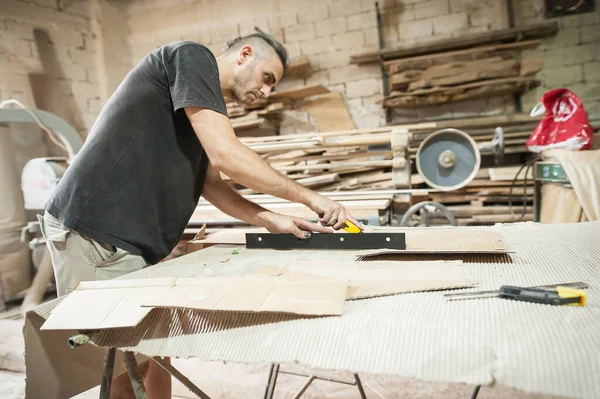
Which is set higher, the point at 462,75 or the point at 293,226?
the point at 462,75

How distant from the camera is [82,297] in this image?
882 millimetres

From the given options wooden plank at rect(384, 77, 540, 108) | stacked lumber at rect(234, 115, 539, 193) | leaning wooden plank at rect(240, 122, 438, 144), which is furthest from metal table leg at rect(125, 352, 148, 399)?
wooden plank at rect(384, 77, 540, 108)

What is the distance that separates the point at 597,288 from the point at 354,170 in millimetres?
3607

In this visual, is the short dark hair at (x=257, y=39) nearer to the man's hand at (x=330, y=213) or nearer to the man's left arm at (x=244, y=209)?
the man's left arm at (x=244, y=209)

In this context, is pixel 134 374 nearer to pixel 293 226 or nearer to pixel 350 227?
Result: pixel 293 226

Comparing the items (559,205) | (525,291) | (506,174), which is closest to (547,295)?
(525,291)

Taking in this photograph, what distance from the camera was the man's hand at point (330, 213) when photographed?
154cm

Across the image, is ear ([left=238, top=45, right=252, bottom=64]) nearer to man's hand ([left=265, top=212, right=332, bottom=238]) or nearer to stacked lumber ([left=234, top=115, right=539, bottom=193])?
man's hand ([left=265, top=212, right=332, bottom=238])

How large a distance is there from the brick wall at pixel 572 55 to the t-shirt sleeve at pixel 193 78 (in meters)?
4.25

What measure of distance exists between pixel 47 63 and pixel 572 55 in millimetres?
6231

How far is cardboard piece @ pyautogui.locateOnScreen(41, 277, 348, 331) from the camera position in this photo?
768mm

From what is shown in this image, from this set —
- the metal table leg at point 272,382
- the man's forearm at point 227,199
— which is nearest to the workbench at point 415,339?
the metal table leg at point 272,382

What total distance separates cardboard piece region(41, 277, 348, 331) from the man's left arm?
605 millimetres

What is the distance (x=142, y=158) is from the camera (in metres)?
1.39
